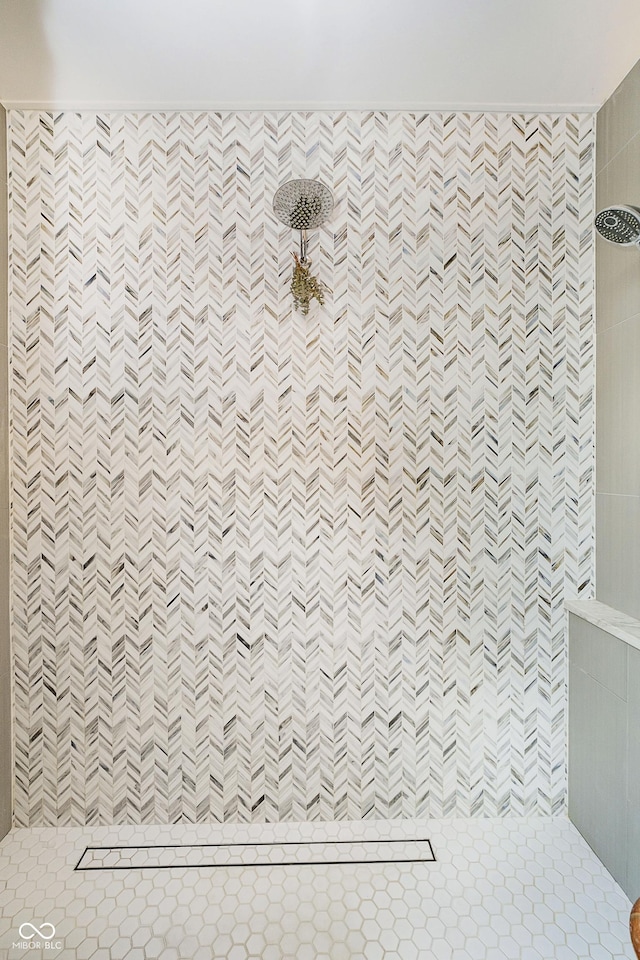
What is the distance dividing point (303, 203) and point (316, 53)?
0.42 m

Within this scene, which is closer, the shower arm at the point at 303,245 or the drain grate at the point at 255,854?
the drain grate at the point at 255,854

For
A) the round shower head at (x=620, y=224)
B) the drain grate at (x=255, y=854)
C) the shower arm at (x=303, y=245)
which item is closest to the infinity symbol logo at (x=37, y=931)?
the drain grate at (x=255, y=854)

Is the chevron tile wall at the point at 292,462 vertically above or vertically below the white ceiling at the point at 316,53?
below

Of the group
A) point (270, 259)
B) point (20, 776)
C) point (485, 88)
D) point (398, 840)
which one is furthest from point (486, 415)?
point (20, 776)

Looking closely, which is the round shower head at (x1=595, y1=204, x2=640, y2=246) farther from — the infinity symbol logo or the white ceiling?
the infinity symbol logo

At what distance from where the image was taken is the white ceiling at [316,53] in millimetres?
1492

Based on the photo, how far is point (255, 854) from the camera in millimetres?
1742

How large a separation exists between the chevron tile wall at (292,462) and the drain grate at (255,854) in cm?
12

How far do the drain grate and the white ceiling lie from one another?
2.45 meters

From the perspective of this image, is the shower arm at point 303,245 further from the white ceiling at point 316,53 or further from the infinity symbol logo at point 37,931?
the infinity symbol logo at point 37,931

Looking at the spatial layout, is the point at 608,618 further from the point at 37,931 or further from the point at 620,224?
the point at 37,931

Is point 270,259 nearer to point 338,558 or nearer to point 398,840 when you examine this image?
point 338,558

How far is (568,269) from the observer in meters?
1.91

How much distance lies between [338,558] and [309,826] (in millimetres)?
920
